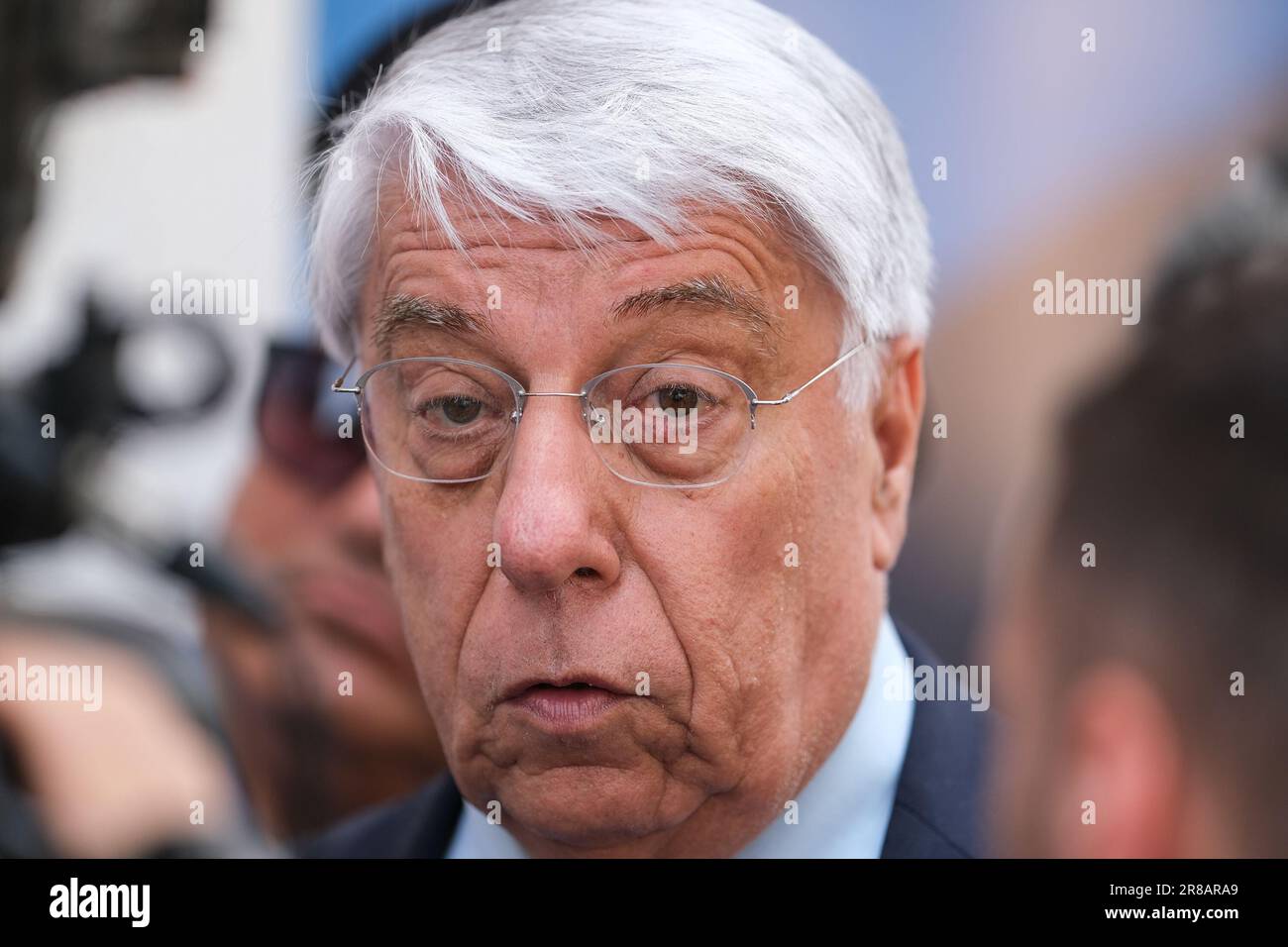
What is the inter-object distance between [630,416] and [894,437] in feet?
1.47

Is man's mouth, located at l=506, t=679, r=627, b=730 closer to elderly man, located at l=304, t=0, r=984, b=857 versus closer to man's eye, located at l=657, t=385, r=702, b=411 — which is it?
elderly man, located at l=304, t=0, r=984, b=857

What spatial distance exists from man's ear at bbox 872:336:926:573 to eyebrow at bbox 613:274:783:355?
0.95ft

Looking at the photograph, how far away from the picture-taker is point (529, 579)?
1.83 m

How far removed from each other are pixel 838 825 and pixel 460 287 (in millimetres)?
1053

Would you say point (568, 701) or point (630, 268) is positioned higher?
point (630, 268)

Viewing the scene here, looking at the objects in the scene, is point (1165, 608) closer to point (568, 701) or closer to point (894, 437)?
point (894, 437)

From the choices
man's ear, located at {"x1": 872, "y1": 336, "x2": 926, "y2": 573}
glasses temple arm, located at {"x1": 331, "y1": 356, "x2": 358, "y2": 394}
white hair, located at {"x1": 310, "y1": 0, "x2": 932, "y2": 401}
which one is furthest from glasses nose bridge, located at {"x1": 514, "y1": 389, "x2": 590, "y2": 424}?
man's ear, located at {"x1": 872, "y1": 336, "x2": 926, "y2": 573}

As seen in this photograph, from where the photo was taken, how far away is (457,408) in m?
1.92

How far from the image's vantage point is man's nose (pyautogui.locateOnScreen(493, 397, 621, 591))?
180 centimetres

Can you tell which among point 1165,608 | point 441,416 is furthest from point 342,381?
point 1165,608
